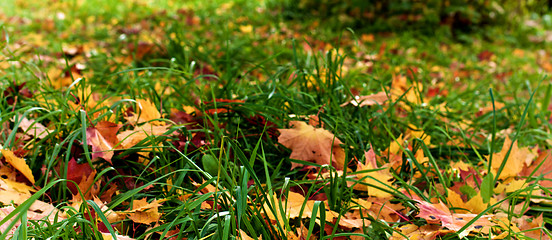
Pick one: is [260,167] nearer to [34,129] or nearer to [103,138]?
[103,138]

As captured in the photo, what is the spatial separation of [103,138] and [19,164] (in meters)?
0.26

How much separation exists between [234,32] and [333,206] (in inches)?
124

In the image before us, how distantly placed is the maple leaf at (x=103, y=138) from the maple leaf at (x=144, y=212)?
7.5 inches

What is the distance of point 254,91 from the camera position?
6.68 ft

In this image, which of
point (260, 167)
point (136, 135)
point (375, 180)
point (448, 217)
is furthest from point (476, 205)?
point (136, 135)

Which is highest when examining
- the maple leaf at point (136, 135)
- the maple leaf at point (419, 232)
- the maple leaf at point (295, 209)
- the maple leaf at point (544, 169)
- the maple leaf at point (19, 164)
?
the maple leaf at point (136, 135)

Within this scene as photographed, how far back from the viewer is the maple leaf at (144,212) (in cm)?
123

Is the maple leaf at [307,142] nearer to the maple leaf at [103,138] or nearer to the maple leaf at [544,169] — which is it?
the maple leaf at [103,138]

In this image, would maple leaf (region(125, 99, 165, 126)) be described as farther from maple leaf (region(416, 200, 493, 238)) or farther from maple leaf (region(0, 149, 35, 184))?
maple leaf (region(416, 200, 493, 238))

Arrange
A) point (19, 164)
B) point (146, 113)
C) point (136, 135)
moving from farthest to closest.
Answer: point (146, 113)
point (136, 135)
point (19, 164)

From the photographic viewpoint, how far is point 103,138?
56.1 inches

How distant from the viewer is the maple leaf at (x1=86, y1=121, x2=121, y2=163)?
138cm

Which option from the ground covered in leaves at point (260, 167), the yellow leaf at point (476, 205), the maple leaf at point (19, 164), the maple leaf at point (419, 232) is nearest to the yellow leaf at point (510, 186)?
the ground covered in leaves at point (260, 167)

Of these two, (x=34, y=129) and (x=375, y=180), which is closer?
(x=375, y=180)
